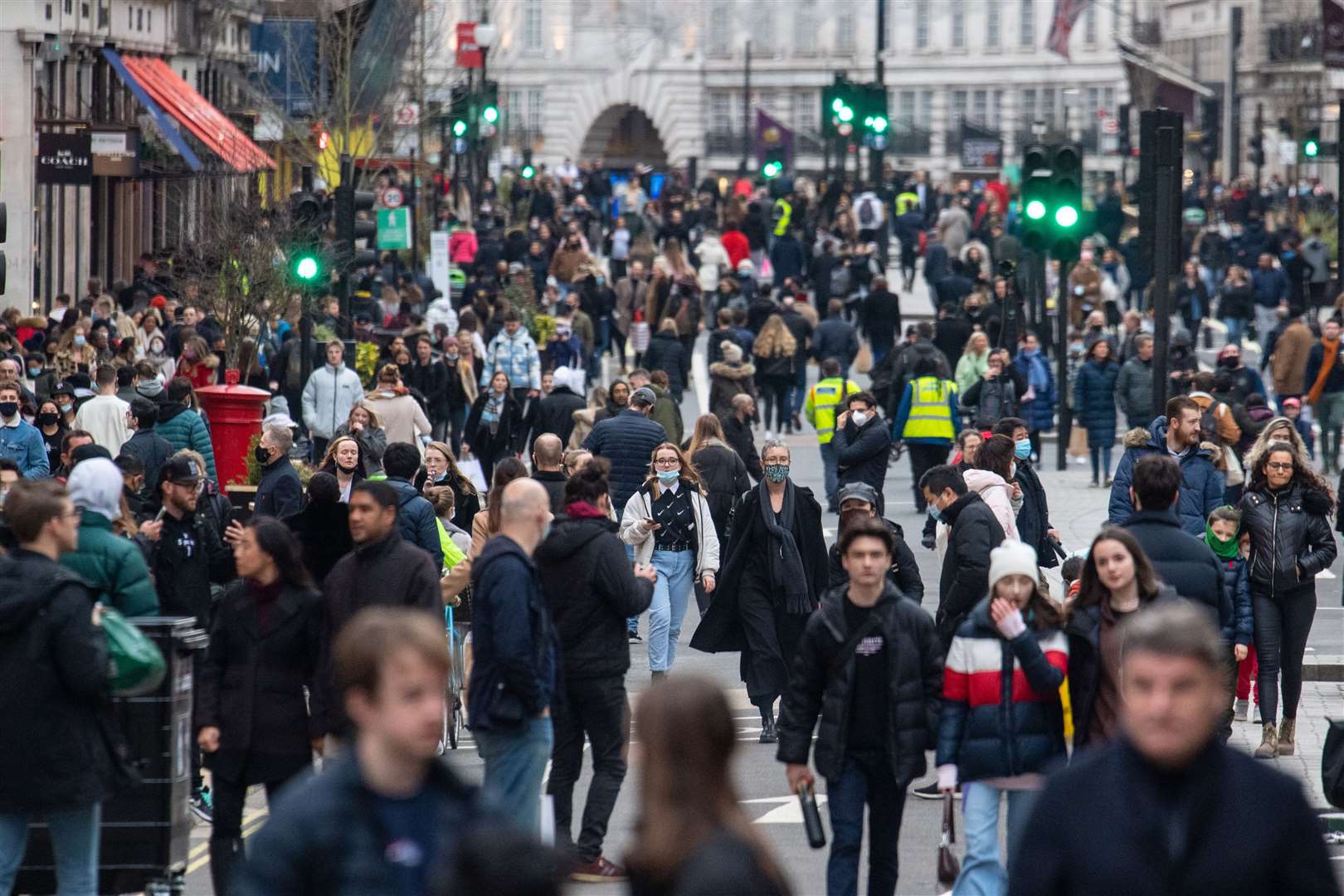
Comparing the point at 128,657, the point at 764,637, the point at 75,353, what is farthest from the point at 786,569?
the point at 75,353

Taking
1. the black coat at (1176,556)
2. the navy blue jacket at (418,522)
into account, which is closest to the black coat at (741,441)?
the navy blue jacket at (418,522)

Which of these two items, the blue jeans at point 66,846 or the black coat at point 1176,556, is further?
the black coat at point 1176,556

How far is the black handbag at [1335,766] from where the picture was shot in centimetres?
910

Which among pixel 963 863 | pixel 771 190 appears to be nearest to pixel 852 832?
pixel 963 863

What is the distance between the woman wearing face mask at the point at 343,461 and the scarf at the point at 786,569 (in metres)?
2.30

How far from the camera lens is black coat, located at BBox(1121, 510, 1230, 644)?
976cm

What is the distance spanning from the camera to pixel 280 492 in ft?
47.7

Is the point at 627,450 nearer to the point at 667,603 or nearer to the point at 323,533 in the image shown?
the point at 667,603

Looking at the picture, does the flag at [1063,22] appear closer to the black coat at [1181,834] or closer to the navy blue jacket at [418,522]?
the navy blue jacket at [418,522]

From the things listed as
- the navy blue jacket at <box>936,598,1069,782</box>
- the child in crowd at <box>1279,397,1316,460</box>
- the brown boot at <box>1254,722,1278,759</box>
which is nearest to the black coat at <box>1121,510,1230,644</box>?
the navy blue jacket at <box>936,598,1069,782</box>

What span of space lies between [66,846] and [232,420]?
40.3ft

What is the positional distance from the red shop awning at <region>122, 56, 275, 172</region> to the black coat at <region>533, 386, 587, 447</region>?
13659 mm

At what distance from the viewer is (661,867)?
4992 mm

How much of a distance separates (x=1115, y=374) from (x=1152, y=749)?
66.6 feet
